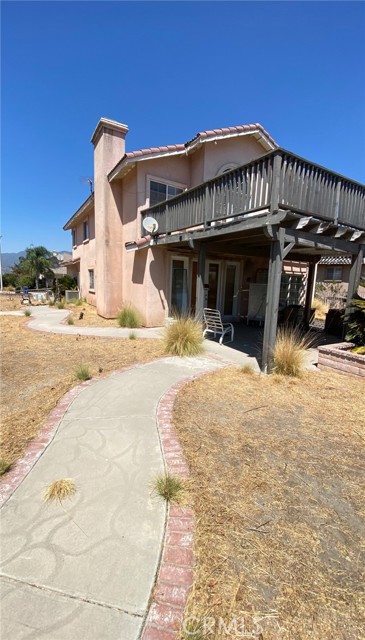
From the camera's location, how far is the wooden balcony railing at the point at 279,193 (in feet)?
17.1

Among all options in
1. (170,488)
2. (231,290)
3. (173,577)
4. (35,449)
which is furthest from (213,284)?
(173,577)

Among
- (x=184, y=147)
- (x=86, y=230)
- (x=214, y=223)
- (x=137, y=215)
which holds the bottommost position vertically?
(x=214, y=223)

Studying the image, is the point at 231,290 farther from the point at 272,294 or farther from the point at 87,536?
the point at 87,536

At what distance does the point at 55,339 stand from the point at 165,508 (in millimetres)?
7473

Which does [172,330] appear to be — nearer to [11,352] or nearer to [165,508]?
[11,352]

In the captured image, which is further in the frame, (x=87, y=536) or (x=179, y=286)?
(x=179, y=286)

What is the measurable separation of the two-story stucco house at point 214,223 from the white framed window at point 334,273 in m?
15.0

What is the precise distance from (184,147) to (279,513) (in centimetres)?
1177

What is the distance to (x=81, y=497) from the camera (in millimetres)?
2379

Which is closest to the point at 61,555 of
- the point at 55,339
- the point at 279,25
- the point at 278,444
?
the point at 278,444

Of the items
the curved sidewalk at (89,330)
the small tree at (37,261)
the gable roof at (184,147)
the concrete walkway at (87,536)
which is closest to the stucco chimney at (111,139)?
the gable roof at (184,147)

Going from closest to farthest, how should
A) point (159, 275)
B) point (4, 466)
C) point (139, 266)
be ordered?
point (4, 466) → point (159, 275) → point (139, 266)

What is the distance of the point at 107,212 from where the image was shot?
1189 centimetres

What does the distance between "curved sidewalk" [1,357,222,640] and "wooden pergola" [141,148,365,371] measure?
393 centimetres
